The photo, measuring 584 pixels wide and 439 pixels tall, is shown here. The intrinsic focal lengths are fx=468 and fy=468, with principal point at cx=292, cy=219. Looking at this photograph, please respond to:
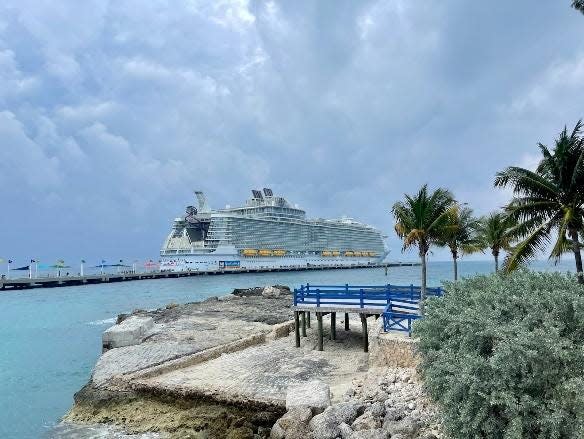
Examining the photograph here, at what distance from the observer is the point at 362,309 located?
16719 millimetres

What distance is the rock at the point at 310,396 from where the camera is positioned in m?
11.4

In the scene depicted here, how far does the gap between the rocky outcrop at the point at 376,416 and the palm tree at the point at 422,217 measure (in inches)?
272

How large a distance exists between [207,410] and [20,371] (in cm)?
1298

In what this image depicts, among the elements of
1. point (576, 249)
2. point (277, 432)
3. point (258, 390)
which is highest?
point (576, 249)

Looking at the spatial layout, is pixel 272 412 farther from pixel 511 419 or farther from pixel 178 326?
pixel 178 326

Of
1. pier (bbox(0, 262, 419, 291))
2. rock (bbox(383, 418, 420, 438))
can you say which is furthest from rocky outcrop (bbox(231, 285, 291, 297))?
pier (bbox(0, 262, 419, 291))

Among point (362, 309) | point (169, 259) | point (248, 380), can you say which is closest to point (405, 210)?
point (362, 309)

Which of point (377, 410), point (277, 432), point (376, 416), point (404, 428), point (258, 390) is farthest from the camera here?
point (258, 390)

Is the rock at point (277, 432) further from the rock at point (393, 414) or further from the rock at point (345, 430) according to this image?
the rock at point (393, 414)

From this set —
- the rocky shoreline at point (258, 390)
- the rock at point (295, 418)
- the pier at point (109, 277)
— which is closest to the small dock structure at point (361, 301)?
the rocky shoreline at point (258, 390)

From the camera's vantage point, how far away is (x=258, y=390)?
13.4 m

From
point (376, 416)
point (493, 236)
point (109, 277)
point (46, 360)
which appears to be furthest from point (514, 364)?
point (109, 277)

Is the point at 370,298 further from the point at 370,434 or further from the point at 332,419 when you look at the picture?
the point at 370,434

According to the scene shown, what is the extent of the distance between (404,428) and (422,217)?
992 cm
